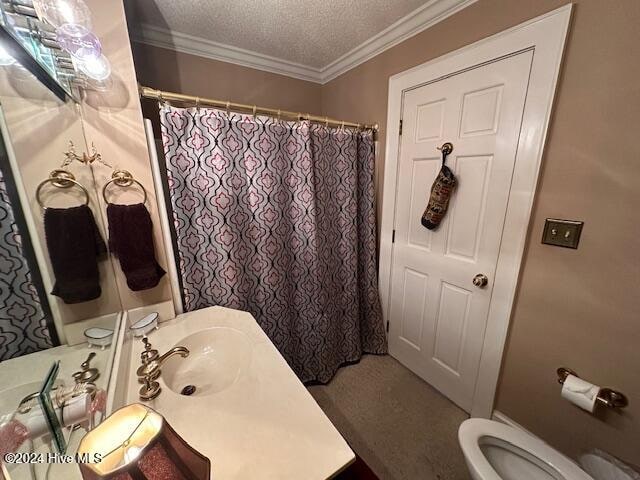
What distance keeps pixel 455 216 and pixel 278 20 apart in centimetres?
151

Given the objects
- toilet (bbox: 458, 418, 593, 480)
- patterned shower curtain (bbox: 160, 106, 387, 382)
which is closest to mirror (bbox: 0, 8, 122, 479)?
patterned shower curtain (bbox: 160, 106, 387, 382)

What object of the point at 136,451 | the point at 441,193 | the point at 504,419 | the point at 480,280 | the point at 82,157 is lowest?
the point at 504,419

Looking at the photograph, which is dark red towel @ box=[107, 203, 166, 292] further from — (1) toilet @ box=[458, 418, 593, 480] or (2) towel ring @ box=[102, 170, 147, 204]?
(1) toilet @ box=[458, 418, 593, 480]

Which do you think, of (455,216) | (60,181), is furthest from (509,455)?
(60,181)

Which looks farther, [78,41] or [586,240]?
[586,240]

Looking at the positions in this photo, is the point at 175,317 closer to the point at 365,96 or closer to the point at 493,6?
the point at 365,96

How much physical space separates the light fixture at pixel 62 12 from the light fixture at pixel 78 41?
0.6 inches

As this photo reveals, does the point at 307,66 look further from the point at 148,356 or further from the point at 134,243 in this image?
the point at 148,356

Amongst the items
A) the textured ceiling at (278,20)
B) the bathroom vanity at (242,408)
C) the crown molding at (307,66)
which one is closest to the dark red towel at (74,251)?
the bathroom vanity at (242,408)

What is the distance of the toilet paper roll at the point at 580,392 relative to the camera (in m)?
0.96

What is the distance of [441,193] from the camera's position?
1.36 m

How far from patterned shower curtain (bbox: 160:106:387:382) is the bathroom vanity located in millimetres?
363

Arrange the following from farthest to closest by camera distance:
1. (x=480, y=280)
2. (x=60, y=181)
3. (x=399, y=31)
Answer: (x=399, y=31), (x=480, y=280), (x=60, y=181)

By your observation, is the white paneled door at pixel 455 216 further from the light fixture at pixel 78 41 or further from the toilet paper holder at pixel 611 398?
the light fixture at pixel 78 41
